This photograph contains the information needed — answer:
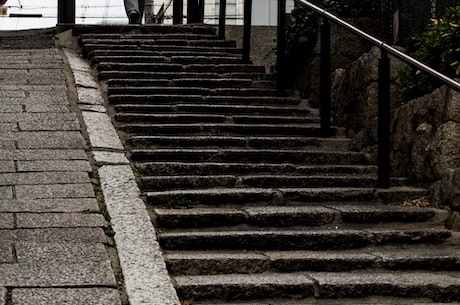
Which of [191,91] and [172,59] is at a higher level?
[172,59]

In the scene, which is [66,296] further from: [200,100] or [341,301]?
[200,100]

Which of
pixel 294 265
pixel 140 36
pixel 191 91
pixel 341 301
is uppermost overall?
pixel 140 36

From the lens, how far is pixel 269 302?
185 inches

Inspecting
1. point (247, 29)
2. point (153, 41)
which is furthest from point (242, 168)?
point (153, 41)

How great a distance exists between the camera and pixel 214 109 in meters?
8.12

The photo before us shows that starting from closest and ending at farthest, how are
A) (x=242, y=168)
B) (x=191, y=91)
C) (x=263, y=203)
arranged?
(x=263, y=203) → (x=242, y=168) → (x=191, y=91)

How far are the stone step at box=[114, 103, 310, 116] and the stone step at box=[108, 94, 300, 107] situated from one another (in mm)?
176

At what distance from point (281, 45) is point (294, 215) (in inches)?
134

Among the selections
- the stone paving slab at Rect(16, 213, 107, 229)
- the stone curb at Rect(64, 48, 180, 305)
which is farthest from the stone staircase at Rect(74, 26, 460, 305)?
the stone paving slab at Rect(16, 213, 107, 229)

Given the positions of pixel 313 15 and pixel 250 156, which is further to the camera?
pixel 313 15

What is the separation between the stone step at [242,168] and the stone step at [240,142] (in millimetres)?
442

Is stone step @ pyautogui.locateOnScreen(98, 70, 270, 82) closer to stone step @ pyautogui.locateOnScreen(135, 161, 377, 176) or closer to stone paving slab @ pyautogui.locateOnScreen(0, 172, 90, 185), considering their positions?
stone step @ pyautogui.locateOnScreen(135, 161, 377, 176)

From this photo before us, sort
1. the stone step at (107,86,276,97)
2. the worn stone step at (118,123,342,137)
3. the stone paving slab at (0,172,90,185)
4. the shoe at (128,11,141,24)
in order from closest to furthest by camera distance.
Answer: the stone paving slab at (0,172,90,185) < the worn stone step at (118,123,342,137) < the stone step at (107,86,276,97) < the shoe at (128,11,141,24)

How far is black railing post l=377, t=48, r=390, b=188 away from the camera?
6.38 metres
